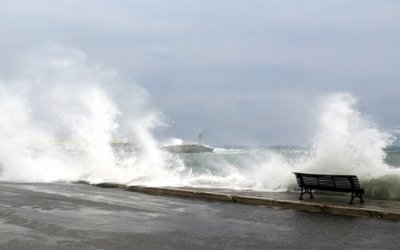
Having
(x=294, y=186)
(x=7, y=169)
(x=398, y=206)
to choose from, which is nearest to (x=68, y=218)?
(x=398, y=206)

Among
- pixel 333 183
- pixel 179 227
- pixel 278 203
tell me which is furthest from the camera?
pixel 333 183

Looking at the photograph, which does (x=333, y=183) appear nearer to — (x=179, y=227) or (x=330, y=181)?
(x=330, y=181)

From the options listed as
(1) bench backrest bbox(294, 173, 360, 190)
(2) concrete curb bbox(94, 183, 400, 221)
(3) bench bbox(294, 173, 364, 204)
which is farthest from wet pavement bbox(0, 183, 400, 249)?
(1) bench backrest bbox(294, 173, 360, 190)

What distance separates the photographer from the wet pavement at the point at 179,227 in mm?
7484

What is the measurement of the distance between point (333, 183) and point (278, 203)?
2.03m

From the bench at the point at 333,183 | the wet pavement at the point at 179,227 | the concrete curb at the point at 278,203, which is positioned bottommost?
the wet pavement at the point at 179,227

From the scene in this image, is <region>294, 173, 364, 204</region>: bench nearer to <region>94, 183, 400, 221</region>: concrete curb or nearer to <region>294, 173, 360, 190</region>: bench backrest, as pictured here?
<region>294, 173, 360, 190</region>: bench backrest

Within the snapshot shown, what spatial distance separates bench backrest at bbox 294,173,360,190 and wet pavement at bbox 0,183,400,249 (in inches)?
32.7

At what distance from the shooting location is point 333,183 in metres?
13.3

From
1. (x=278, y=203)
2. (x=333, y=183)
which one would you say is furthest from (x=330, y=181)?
(x=278, y=203)

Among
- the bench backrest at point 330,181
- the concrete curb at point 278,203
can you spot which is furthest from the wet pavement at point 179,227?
the bench backrest at point 330,181

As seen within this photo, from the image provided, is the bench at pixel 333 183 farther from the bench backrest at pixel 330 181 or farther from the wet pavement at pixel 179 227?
the wet pavement at pixel 179 227

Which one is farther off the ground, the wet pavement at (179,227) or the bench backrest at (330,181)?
the bench backrest at (330,181)

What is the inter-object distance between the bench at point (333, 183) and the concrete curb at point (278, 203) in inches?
49.9
